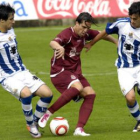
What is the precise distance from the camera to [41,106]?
9.12 metres

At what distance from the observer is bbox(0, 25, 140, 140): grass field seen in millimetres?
9180

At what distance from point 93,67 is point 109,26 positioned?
24.5 ft

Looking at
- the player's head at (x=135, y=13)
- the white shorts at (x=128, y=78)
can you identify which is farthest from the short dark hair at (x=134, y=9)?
the white shorts at (x=128, y=78)

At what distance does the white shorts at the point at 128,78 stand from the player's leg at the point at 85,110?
49cm

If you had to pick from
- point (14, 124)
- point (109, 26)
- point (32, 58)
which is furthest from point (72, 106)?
point (32, 58)

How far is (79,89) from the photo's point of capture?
9164 mm

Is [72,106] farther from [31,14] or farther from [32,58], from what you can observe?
[31,14]

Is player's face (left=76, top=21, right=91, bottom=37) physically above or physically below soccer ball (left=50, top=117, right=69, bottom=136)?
above

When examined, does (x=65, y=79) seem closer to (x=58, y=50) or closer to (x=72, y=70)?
(x=72, y=70)

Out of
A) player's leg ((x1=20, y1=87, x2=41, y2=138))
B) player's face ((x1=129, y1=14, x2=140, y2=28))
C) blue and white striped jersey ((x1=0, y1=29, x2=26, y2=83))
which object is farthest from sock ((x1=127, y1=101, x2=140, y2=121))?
blue and white striped jersey ((x1=0, y1=29, x2=26, y2=83))

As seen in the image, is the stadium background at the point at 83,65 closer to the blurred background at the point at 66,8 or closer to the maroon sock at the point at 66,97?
the blurred background at the point at 66,8

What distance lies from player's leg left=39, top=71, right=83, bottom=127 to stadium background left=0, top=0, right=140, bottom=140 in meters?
0.31

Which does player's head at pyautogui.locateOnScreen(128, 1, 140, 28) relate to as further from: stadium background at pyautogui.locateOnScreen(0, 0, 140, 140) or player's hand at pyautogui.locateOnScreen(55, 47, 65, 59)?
stadium background at pyautogui.locateOnScreen(0, 0, 140, 140)

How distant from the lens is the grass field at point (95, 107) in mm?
9180
